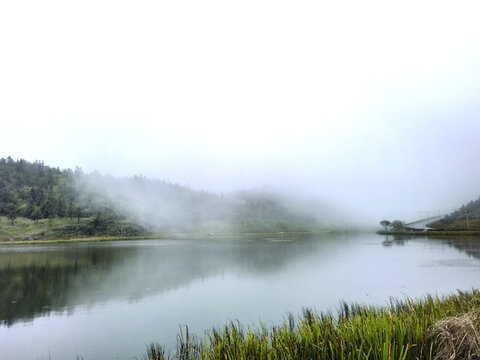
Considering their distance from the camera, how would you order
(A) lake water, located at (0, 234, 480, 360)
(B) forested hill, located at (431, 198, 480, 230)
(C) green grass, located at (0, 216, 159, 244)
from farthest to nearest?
(C) green grass, located at (0, 216, 159, 244) → (B) forested hill, located at (431, 198, 480, 230) → (A) lake water, located at (0, 234, 480, 360)

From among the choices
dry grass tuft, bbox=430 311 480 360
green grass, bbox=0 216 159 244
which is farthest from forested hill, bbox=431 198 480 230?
green grass, bbox=0 216 159 244

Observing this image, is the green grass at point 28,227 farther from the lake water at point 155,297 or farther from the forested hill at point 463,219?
the forested hill at point 463,219

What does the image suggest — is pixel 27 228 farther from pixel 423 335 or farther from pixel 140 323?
pixel 423 335

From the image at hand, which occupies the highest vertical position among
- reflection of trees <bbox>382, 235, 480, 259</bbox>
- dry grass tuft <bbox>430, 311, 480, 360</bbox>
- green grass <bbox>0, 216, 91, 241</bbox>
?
dry grass tuft <bbox>430, 311, 480, 360</bbox>

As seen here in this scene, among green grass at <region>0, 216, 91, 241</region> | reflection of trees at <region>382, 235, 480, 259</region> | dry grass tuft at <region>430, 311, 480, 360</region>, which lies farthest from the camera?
green grass at <region>0, 216, 91, 241</region>

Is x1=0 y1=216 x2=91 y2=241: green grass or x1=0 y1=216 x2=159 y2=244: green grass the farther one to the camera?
x1=0 y1=216 x2=91 y2=241: green grass

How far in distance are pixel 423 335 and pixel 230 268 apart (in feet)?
104

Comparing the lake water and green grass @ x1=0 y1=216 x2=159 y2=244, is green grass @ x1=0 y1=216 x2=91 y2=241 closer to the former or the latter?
green grass @ x1=0 y1=216 x2=159 y2=244

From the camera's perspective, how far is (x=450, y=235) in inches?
3900

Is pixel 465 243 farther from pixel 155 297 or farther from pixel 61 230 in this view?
pixel 61 230

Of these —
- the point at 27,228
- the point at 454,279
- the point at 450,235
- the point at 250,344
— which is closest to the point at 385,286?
the point at 454,279

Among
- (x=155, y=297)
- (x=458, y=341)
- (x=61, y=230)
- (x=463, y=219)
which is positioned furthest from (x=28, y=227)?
(x=463, y=219)

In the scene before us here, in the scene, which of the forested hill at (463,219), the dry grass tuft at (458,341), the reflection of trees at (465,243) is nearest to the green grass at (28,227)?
the reflection of trees at (465,243)

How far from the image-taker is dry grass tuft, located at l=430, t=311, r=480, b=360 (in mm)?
6145
